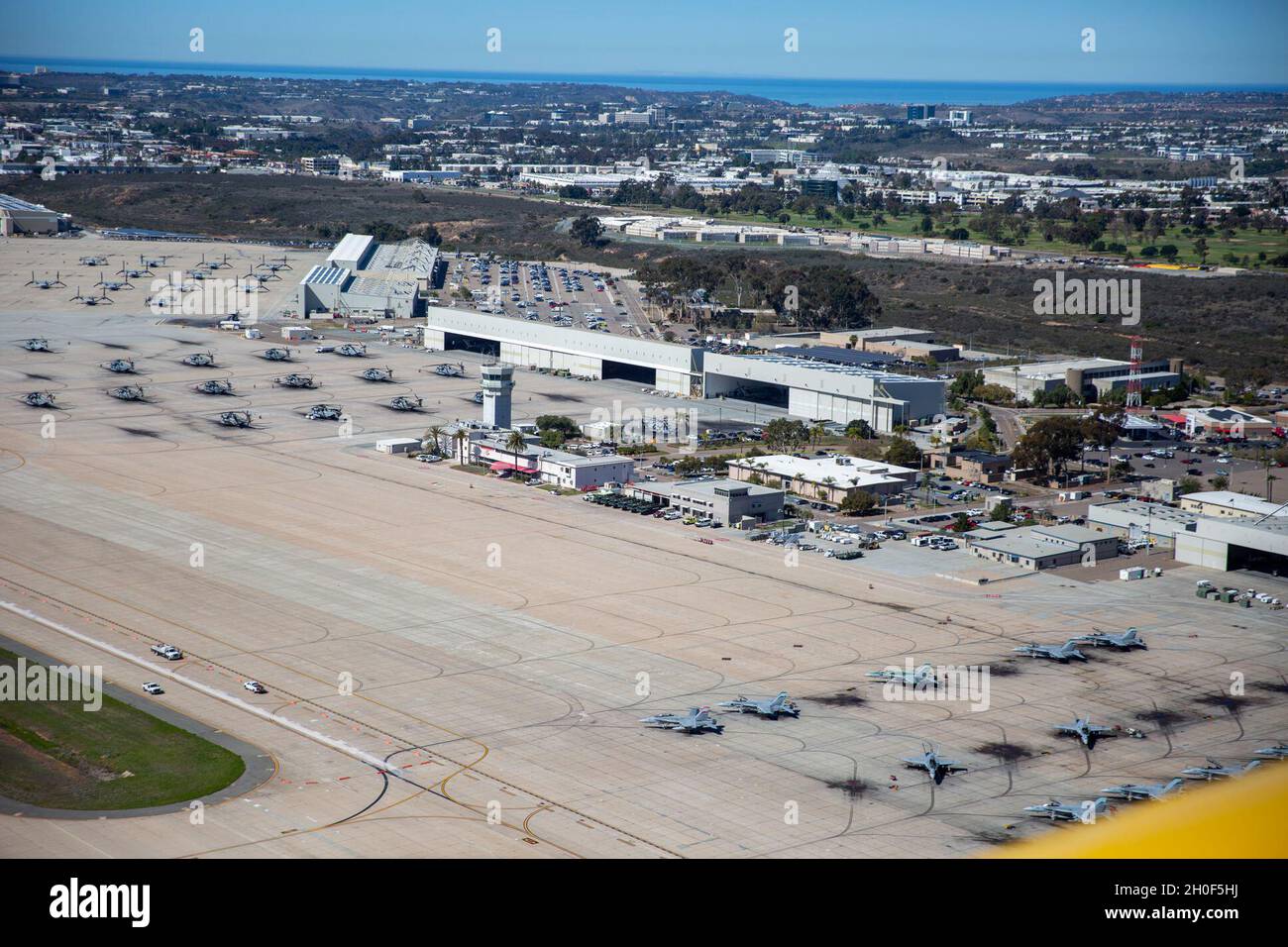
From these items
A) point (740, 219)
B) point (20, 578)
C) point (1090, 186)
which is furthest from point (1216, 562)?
point (1090, 186)

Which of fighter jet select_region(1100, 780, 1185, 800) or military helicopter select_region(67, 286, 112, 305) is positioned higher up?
military helicopter select_region(67, 286, 112, 305)

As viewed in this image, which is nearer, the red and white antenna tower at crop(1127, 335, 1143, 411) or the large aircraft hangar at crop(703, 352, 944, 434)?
the large aircraft hangar at crop(703, 352, 944, 434)

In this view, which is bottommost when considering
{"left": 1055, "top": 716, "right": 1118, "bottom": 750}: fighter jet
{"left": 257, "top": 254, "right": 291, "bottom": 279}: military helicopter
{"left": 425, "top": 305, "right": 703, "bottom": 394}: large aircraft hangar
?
{"left": 1055, "top": 716, "right": 1118, "bottom": 750}: fighter jet

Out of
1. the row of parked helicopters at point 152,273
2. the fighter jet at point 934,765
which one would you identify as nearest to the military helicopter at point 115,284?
the row of parked helicopters at point 152,273

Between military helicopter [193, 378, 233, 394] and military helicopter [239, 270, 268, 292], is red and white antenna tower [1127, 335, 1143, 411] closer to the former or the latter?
military helicopter [193, 378, 233, 394]

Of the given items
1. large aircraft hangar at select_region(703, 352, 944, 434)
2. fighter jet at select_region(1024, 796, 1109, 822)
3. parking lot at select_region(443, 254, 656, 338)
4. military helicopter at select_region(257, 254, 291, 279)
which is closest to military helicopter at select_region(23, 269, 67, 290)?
military helicopter at select_region(257, 254, 291, 279)

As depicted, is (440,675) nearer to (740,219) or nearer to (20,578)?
(20,578)
